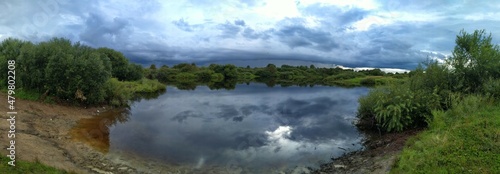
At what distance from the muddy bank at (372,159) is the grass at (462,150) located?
3.20ft

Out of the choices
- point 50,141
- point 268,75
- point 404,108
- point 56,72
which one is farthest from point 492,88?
point 268,75

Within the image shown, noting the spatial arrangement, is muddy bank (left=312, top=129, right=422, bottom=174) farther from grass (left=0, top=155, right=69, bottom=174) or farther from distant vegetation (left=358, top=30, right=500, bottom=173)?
grass (left=0, top=155, right=69, bottom=174)

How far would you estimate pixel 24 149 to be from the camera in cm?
1455

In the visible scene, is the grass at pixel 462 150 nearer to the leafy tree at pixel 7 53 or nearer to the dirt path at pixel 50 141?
the dirt path at pixel 50 141

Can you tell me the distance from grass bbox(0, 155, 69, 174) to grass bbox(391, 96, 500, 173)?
13928 mm

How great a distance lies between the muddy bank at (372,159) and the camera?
15.4m

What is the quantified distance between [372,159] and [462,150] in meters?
5.38

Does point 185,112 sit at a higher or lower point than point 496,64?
lower

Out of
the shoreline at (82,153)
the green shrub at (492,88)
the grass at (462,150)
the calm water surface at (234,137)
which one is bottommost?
the calm water surface at (234,137)

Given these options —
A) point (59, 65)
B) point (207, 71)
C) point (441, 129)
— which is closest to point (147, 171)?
point (441, 129)

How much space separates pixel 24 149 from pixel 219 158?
32.5 feet

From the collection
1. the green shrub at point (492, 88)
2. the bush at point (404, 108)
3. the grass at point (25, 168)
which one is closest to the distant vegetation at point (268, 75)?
the bush at point (404, 108)

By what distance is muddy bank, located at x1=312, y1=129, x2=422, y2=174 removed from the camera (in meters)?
15.4

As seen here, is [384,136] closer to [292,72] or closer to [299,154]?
[299,154]
